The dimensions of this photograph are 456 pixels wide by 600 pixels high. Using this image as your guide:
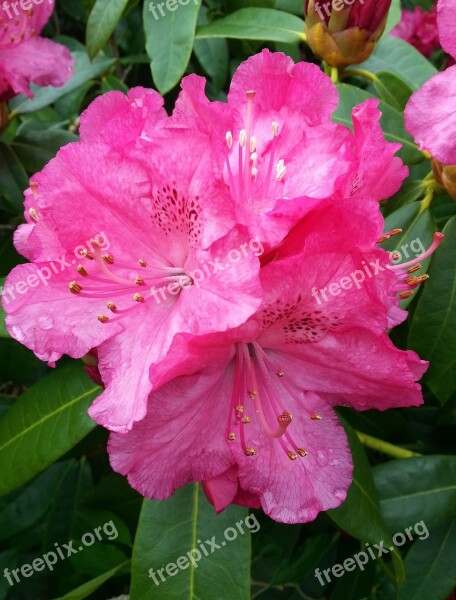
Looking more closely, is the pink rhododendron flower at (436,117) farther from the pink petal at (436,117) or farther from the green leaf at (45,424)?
the green leaf at (45,424)

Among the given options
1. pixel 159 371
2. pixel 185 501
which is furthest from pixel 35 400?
pixel 159 371

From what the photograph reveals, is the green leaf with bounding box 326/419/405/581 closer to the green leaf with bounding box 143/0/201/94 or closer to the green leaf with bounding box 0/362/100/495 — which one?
the green leaf with bounding box 0/362/100/495

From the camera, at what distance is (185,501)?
1015 millimetres

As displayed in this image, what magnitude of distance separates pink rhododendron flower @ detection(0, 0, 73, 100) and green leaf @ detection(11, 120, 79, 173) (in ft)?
0.35

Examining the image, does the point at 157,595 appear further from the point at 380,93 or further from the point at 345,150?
the point at 380,93

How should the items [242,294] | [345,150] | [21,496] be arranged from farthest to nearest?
1. [21,496]
2. [345,150]
3. [242,294]

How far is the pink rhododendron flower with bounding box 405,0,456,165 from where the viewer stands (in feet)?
2.89

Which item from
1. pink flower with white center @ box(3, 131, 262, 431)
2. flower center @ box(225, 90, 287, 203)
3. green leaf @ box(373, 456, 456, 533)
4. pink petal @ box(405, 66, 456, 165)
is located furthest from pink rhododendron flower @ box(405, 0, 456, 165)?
green leaf @ box(373, 456, 456, 533)

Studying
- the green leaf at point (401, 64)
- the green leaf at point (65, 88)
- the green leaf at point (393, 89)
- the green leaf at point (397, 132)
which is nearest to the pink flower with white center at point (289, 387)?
the green leaf at point (397, 132)

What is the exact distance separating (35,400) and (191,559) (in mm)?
405

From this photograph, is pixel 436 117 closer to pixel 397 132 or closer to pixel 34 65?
pixel 397 132

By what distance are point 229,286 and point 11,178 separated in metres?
0.92

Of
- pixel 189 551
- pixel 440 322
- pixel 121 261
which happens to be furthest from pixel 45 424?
pixel 440 322

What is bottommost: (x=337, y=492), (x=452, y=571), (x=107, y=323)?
(x=452, y=571)
